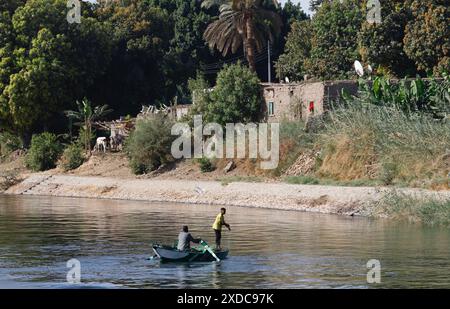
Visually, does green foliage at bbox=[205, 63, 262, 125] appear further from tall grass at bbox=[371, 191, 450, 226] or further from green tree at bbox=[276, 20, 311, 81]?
tall grass at bbox=[371, 191, 450, 226]

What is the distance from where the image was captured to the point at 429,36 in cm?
7244

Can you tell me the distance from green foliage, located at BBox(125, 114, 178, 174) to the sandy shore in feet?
5.63

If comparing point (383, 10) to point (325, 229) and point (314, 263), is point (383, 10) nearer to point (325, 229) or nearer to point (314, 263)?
point (325, 229)

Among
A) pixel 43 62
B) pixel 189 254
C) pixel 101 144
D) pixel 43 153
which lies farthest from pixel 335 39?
pixel 189 254

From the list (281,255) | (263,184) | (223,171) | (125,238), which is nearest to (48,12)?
(223,171)

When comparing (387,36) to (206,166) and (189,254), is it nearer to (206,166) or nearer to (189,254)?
(206,166)

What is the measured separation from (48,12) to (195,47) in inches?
702

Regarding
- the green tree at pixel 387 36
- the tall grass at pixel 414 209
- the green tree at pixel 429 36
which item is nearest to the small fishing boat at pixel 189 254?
the tall grass at pixel 414 209

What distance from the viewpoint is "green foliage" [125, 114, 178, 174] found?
2884 inches

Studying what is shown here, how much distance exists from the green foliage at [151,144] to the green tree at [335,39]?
572 inches

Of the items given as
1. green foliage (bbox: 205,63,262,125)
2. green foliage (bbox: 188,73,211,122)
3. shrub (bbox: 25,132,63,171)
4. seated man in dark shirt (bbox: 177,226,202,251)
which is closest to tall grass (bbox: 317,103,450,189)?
green foliage (bbox: 205,63,262,125)

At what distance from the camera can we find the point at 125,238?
4519cm

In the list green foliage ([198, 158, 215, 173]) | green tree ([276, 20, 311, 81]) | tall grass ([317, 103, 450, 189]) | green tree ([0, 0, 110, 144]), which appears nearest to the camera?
tall grass ([317, 103, 450, 189])

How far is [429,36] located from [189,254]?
39.6m
